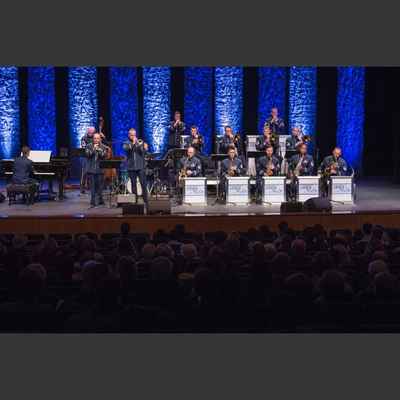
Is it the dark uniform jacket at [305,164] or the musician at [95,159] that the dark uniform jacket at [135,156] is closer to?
the musician at [95,159]

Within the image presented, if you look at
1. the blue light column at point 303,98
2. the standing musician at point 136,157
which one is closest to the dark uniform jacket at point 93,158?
the standing musician at point 136,157

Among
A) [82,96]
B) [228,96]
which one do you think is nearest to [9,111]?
[82,96]

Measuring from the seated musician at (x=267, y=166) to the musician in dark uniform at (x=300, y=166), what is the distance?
307mm

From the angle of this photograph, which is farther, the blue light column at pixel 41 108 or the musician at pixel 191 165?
the blue light column at pixel 41 108

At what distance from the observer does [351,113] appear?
2064cm

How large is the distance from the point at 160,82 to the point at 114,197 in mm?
4803

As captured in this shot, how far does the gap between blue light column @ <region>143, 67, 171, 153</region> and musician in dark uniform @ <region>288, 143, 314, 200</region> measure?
566 centimetres

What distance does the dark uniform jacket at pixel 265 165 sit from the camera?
15.3 meters

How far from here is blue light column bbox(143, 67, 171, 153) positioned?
794 inches

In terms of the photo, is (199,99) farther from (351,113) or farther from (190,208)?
(190,208)

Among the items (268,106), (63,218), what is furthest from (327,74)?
(63,218)

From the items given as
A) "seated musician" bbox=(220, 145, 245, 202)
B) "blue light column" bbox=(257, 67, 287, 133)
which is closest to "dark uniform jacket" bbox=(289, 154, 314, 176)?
"seated musician" bbox=(220, 145, 245, 202)

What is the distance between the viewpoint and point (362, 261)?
26.5ft

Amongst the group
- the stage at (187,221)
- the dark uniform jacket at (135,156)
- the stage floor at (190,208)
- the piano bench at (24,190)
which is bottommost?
the stage at (187,221)
